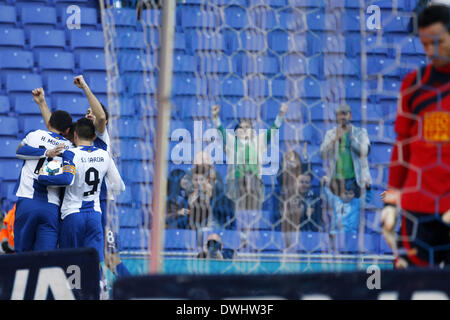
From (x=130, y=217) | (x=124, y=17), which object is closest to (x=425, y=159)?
(x=130, y=217)

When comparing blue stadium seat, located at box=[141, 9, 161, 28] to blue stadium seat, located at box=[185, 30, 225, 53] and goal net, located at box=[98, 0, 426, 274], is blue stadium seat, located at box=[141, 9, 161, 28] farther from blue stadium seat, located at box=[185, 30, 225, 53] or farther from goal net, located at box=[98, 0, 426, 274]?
blue stadium seat, located at box=[185, 30, 225, 53]

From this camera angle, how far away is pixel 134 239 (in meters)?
2.58

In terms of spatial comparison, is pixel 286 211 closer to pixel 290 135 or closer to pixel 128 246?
pixel 290 135

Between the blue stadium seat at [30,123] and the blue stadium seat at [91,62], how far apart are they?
73 cm

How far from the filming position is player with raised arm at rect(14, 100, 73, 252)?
13.3ft

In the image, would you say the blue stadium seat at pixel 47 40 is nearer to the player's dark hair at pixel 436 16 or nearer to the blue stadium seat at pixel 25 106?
the blue stadium seat at pixel 25 106

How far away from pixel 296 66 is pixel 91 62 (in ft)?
17.5

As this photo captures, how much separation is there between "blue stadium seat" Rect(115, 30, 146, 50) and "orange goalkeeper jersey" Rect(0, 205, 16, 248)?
7.15ft

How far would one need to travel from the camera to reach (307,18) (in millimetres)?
2404

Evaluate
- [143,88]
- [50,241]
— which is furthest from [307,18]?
[50,241]

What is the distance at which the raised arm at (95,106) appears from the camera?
12.9 ft

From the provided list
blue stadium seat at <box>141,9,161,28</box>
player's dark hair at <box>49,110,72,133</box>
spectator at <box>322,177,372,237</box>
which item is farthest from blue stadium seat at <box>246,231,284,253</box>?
player's dark hair at <box>49,110,72,133</box>

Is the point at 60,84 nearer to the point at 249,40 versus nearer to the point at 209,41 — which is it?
the point at 249,40

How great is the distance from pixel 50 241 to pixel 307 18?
2324 mm
